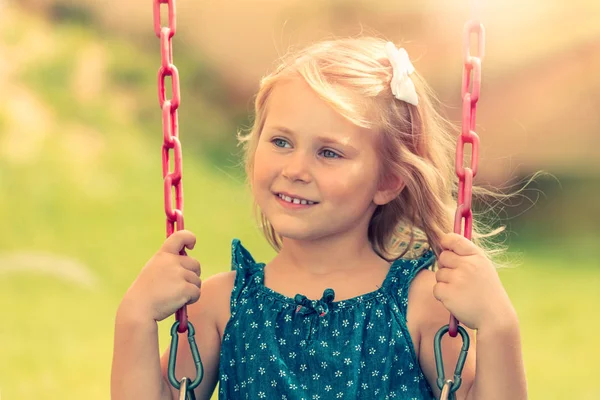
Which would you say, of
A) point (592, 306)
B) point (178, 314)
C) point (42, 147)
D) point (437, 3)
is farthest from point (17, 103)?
point (178, 314)

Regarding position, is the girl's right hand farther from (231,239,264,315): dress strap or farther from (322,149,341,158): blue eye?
(322,149,341,158): blue eye

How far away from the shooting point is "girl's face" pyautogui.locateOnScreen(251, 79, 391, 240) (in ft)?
6.24

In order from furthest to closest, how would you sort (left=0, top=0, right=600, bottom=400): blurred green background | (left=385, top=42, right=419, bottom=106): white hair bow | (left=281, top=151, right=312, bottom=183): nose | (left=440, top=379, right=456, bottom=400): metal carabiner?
(left=0, top=0, right=600, bottom=400): blurred green background → (left=385, top=42, right=419, bottom=106): white hair bow → (left=281, top=151, right=312, bottom=183): nose → (left=440, top=379, right=456, bottom=400): metal carabiner

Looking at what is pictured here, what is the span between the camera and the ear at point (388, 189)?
6.66 ft

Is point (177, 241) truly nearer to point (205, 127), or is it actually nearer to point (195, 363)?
point (195, 363)

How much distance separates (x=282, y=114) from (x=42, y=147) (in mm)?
4804

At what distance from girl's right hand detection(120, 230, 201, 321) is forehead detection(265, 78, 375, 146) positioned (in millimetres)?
Answer: 303

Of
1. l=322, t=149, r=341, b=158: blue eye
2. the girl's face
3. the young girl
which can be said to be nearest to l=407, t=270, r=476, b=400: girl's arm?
the young girl

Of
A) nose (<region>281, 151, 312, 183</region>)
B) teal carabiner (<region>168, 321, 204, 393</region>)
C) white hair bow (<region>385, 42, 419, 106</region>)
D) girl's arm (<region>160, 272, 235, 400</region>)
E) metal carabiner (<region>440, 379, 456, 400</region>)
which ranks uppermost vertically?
white hair bow (<region>385, 42, 419, 106</region>)

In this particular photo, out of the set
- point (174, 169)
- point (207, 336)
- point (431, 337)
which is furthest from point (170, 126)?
point (431, 337)

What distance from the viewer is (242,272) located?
81.2 inches

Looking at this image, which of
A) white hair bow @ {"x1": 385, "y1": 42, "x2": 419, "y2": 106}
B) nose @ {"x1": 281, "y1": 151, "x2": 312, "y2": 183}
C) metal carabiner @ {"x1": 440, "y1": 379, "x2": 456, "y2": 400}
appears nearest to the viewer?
metal carabiner @ {"x1": 440, "y1": 379, "x2": 456, "y2": 400}

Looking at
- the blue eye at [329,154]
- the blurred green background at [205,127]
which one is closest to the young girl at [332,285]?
the blue eye at [329,154]

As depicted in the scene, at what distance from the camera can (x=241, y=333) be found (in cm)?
198
